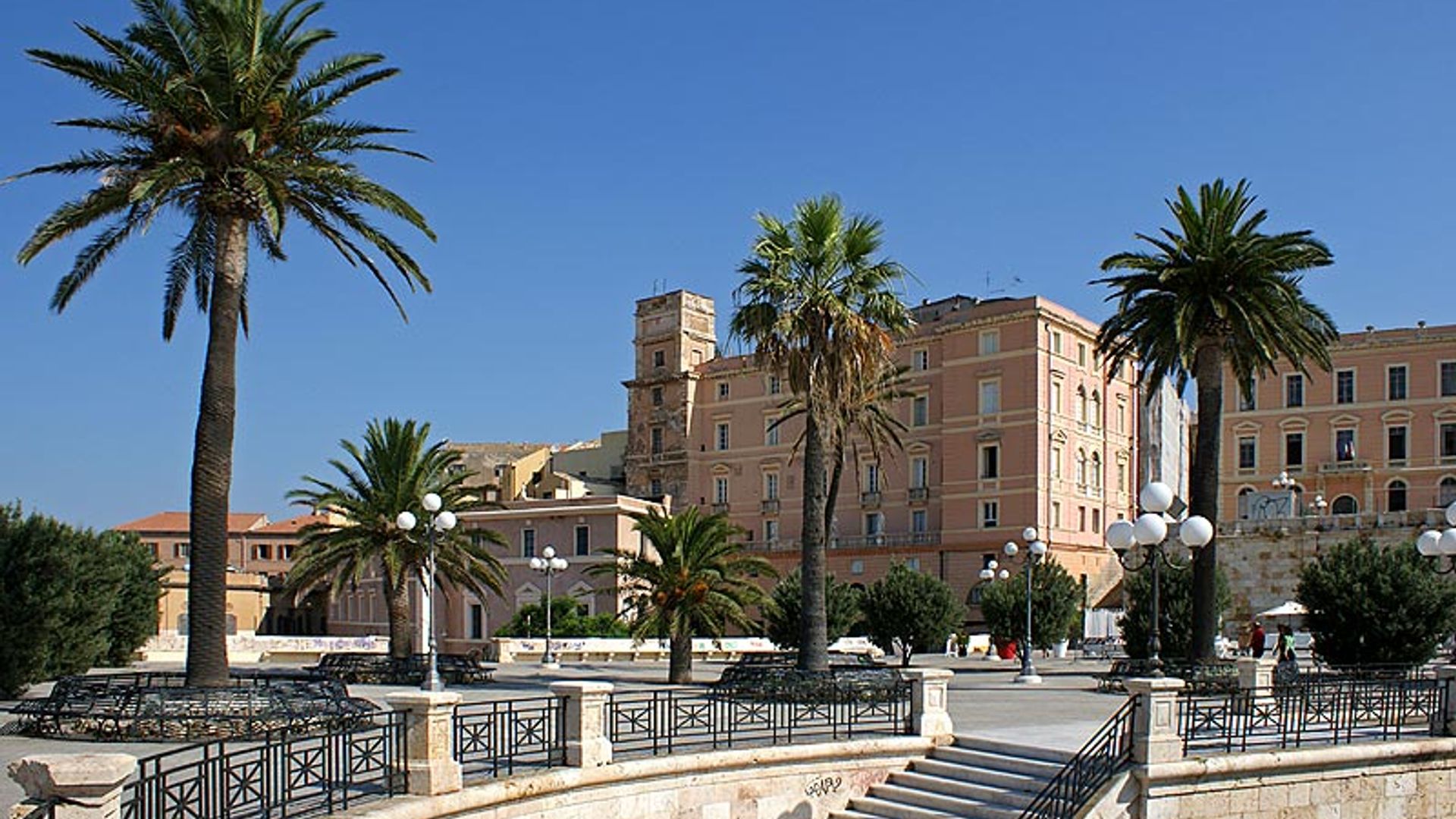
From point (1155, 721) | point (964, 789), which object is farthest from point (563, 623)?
point (1155, 721)

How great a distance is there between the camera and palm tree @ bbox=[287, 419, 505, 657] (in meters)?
32.5

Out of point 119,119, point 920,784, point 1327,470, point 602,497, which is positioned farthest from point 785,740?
point 1327,470

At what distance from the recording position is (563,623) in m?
51.8

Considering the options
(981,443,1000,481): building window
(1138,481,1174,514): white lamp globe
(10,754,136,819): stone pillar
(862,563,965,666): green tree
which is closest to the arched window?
(981,443,1000,481): building window

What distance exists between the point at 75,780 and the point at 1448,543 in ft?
64.5

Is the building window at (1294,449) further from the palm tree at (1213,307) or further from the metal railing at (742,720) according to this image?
the metal railing at (742,720)

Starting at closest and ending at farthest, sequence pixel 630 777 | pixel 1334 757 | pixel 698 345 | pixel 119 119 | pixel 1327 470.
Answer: pixel 630 777
pixel 1334 757
pixel 119 119
pixel 1327 470
pixel 698 345

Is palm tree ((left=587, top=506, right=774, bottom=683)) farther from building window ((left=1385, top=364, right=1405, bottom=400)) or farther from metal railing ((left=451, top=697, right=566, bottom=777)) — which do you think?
building window ((left=1385, top=364, right=1405, bottom=400))

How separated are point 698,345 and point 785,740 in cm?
5793

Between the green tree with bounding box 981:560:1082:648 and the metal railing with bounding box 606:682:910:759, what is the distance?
21.4 meters

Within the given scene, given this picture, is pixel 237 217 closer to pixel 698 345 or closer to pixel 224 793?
pixel 224 793

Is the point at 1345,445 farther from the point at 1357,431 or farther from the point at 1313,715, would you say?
the point at 1313,715

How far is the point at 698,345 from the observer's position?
244 ft

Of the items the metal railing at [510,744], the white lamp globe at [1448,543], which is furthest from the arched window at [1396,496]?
the metal railing at [510,744]
